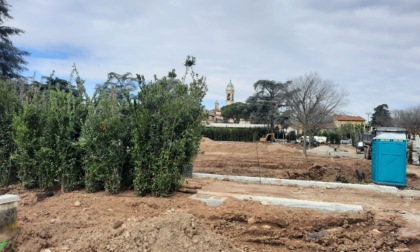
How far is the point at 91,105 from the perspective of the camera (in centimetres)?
704

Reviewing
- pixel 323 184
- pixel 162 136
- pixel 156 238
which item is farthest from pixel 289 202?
pixel 323 184

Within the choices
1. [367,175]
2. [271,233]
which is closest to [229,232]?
[271,233]

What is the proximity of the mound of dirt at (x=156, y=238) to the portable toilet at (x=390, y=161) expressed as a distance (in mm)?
7478

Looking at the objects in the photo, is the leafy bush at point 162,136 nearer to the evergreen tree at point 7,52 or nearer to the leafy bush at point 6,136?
the leafy bush at point 6,136

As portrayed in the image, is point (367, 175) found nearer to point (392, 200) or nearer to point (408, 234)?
point (392, 200)

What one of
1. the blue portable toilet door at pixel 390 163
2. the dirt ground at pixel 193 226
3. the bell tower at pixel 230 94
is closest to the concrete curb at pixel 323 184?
the blue portable toilet door at pixel 390 163

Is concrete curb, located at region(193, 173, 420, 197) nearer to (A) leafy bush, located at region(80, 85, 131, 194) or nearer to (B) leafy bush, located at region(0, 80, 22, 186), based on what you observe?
(A) leafy bush, located at region(80, 85, 131, 194)

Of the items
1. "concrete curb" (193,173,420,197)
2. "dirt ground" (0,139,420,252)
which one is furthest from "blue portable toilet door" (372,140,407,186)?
Result: "dirt ground" (0,139,420,252)

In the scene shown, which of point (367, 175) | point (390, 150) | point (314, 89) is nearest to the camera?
point (390, 150)

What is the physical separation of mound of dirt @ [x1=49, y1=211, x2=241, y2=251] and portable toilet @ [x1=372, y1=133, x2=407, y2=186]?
7.48 m

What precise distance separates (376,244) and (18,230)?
5175 mm

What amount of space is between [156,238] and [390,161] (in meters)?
8.56

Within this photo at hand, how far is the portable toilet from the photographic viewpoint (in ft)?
32.1

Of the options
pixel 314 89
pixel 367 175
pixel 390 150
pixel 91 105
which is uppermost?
pixel 314 89
